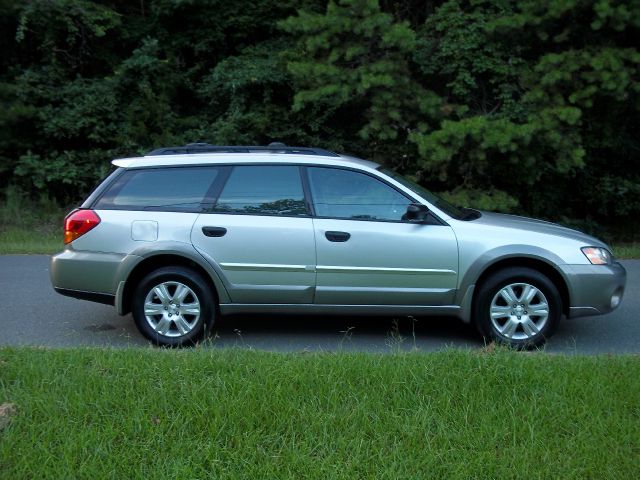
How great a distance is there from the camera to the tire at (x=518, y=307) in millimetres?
6203

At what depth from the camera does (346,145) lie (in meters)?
14.0

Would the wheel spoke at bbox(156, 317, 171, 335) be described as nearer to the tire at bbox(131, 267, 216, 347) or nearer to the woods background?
the tire at bbox(131, 267, 216, 347)

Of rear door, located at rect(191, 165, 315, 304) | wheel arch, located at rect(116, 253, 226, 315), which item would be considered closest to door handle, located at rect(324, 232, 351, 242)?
rear door, located at rect(191, 165, 315, 304)

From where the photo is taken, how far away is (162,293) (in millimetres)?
6270

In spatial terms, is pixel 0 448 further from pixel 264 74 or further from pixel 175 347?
pixel 264 74

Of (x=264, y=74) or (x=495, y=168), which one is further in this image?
(x=264, y=74)

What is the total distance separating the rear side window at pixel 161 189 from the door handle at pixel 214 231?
249mm

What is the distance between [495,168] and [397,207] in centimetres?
660

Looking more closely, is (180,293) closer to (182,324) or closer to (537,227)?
(182,324)

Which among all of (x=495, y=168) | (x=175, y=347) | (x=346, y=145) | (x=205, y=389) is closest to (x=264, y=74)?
(x=346, y=145)

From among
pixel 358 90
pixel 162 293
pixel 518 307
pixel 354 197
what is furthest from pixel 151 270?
pixel 358 90

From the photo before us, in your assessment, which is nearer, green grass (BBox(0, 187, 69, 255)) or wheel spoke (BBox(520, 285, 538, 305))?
wheel spoke (BBox(520, 285, 538, 305))

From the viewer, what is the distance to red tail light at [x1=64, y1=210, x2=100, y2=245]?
249 inches

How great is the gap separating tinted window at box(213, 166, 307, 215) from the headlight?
2450 millimetres
